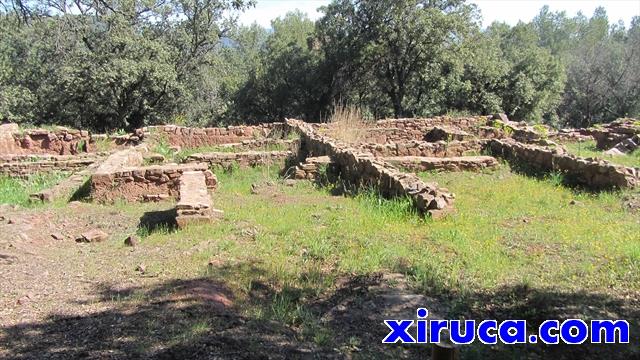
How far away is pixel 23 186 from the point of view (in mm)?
10508

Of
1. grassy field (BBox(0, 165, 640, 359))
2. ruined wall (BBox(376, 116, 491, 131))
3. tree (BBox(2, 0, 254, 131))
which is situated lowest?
grassy field (BBox(0, 165, 640, 359))

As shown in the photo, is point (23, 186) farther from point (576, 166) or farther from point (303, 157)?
point (576, 166)

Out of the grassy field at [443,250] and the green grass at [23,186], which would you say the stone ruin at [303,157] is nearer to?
the green grass at [23,186]

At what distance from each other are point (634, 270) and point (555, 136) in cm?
1235

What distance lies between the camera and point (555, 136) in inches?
645

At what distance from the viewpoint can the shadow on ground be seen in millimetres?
3539

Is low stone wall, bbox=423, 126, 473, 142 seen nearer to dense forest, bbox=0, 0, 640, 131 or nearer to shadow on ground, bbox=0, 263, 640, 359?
dense forest, bbox=0, 0, 640, 131

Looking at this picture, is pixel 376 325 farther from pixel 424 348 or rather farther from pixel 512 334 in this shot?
pixel 512 334

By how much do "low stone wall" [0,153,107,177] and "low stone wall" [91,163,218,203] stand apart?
3984 millimetres

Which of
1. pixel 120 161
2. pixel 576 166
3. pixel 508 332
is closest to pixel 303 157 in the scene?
pixel 120 161

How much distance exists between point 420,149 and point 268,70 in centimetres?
1603

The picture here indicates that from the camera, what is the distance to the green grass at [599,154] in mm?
11500

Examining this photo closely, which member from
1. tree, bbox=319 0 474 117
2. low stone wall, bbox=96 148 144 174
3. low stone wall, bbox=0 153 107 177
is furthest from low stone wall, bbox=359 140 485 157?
tree, bbox=319 0 474 117

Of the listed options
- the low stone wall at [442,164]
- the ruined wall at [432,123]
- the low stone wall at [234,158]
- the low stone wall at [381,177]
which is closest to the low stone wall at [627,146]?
the ruined wall at [432,123]
